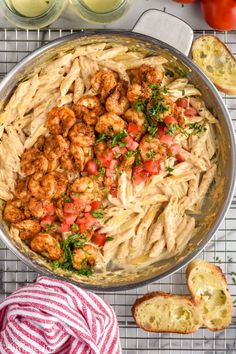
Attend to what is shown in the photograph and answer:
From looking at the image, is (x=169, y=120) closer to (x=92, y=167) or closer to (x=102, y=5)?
(x=92, y=167)

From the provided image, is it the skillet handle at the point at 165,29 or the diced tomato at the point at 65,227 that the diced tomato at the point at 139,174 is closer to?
the diced tomato at the point at 65,227

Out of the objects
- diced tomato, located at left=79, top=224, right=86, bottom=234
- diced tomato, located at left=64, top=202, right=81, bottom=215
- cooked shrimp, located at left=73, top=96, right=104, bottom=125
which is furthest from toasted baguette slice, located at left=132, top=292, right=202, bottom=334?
cooked shrimp, located at left=73, top=96, right=104, bottom=125

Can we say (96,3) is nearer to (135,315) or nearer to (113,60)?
(113,60)

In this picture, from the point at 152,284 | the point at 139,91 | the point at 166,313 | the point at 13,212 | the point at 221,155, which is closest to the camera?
the point at 139,91

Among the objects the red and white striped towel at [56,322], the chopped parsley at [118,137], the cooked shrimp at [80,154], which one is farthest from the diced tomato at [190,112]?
the red and white striped towel at [56,322]

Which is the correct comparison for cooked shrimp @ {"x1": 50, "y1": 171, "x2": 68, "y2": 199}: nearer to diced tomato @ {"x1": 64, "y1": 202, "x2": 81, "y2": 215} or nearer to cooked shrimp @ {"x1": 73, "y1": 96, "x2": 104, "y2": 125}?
diced tomato @ {"x1": 64, "y1": 202, "x2": 81, "y2": 215}

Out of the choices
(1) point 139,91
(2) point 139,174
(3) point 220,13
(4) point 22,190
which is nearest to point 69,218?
(4) point 22,190
